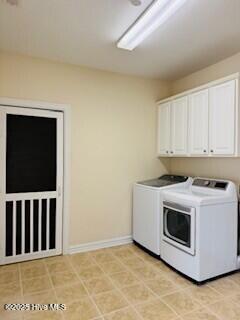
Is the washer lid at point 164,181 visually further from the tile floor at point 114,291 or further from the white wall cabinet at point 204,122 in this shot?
the tile floor at point 114,291

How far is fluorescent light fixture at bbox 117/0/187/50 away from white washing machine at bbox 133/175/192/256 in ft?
6.11

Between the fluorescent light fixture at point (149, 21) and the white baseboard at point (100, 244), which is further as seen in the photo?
the white baseboard at point (100, 244)

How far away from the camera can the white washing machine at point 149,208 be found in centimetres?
323

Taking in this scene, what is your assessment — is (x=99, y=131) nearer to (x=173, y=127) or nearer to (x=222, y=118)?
(x=173, y=127)

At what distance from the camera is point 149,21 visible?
2.13 metres

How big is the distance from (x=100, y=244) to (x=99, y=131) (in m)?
1.72

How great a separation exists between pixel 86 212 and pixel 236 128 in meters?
2.30

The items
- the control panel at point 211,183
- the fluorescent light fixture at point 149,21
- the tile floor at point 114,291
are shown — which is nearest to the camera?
the fluorescent light fixture at point 149,21

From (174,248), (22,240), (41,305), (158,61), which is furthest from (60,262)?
(158,61)

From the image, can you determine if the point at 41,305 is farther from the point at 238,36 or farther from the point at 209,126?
the point at 238,36

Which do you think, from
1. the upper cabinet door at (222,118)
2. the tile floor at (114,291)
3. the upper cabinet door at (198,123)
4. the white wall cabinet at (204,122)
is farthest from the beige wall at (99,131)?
the upper cabinet door at (222,118)

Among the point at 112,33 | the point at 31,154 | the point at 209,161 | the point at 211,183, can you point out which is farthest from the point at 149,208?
the point at 112,33

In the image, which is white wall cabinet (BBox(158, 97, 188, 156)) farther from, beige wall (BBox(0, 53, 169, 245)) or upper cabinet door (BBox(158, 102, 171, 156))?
beige wall (BBox(0, 53, 169, 245))

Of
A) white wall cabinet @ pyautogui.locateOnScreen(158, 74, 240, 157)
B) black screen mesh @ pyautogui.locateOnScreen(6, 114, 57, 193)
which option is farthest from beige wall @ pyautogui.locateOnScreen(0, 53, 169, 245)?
white wall cabinet @ pyautogui.locateOnScreen(158, 74, 240, 157)
